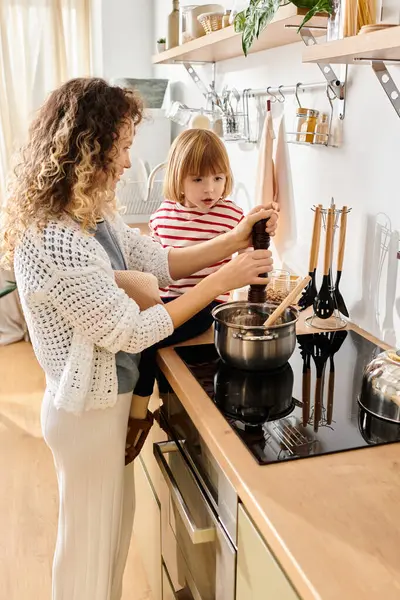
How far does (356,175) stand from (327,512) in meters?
1.00

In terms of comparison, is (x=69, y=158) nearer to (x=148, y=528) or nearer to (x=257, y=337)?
(x=257, y=337)

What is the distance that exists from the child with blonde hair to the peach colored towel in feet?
1.11

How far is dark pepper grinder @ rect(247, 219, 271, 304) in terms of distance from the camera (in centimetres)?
140

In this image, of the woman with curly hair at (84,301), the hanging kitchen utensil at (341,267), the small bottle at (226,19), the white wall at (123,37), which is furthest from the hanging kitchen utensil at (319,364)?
the white wall at (123,37)

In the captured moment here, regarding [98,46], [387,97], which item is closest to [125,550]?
[387,97]

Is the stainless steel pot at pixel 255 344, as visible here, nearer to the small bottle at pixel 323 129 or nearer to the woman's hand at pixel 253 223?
the woman's hand at pixel 253 223

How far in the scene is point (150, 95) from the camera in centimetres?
298

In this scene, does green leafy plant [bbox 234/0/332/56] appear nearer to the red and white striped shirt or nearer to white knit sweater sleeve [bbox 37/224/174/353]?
the red and white striped shirt

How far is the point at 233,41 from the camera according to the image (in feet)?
6.16

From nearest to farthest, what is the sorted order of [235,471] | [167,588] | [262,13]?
1. [235,471]
2. [262,13]
3. [167,588]

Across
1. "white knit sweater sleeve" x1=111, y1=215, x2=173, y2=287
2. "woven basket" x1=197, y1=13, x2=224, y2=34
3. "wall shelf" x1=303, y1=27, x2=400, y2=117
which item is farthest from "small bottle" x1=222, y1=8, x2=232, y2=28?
"white knit sweater sleeve" x1=111, y1=215, x2=173, y2=287

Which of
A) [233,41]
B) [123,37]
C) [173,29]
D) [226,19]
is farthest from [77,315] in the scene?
[123,37]

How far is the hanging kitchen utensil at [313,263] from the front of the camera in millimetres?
1621

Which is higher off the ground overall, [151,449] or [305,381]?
[305,381]
